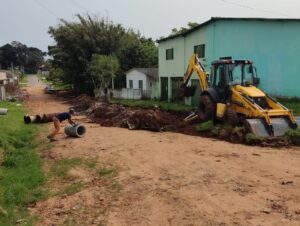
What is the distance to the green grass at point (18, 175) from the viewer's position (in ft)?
29.6

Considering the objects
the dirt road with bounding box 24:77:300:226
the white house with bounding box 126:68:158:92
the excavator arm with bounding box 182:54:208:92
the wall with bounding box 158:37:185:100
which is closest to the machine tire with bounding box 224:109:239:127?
the dirt road with bounding box 24:77:300:226

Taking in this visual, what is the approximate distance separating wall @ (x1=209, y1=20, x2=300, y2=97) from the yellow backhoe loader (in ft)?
25.8

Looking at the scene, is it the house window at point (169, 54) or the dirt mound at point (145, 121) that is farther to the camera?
the house window at point (169, 54)

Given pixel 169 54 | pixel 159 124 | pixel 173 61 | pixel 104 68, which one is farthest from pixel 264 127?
pixel 104 68

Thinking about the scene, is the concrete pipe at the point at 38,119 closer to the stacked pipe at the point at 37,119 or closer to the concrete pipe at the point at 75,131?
the stacked pipe at the point at 37,119

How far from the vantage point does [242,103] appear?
16641 millimetres

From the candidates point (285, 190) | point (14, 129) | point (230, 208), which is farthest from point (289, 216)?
point (14, 129)

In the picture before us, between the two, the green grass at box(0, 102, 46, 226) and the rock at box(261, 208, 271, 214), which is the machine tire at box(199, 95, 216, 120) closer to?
the green grass at box(0, 102, 46, 226)

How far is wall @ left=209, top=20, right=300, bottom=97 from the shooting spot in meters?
26.7

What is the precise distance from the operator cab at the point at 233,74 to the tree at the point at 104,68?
25614mm

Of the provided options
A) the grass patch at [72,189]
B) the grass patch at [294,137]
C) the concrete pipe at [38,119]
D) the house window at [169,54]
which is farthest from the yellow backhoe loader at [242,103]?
the house window at [169,54]

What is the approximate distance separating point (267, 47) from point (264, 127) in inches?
511

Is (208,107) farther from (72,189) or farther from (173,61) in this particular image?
(173,61)

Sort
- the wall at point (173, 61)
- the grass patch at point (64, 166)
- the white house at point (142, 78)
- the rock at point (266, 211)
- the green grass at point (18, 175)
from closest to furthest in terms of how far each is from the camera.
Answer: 1. the rock at point (266, 211)
2. the green grass at point (18, 175)
3. the grass patch at point (64, 166)
4. the wall at point (173, 61)
5. the white house at point (142, 78)
